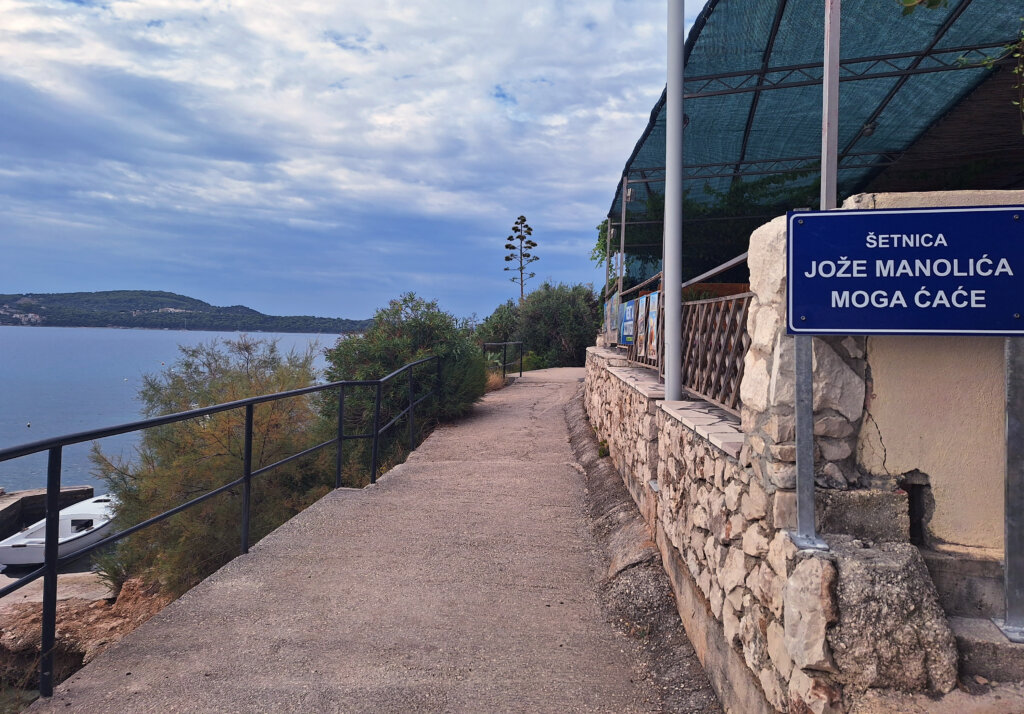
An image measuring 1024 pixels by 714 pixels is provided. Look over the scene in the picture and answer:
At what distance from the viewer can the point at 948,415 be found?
1.87 metres

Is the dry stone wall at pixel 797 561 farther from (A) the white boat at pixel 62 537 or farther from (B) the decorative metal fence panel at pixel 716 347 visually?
(A) the white boat at pixel 62 537

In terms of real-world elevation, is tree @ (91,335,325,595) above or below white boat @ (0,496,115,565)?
above

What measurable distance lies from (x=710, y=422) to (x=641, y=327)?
3.07 meters

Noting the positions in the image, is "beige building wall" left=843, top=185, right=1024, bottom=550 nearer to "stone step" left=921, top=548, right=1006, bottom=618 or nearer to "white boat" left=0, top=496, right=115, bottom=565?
"stone step" left=921, top=548, right=1006, bottom=618

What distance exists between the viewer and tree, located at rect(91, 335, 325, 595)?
7.29 meters

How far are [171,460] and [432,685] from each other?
6658 millimetres

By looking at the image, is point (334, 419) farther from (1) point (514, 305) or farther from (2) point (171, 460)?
(1) point (514, 305)

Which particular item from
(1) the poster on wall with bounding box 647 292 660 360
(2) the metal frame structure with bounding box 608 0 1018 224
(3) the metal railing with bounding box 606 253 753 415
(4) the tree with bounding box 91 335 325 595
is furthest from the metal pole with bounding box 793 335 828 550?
(4) the tree with bounding box 91 335 325 595

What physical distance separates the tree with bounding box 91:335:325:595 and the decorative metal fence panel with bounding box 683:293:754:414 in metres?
5.51

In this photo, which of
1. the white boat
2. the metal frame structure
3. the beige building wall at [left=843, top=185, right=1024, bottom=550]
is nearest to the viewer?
the beige building wall at [left=843, top=185, right=1024, bottom=550]

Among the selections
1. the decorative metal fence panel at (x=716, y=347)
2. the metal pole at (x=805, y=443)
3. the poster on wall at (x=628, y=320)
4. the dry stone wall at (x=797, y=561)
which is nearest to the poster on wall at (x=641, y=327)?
the poster on wall at (x=628, y=320)

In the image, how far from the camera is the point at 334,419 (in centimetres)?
958

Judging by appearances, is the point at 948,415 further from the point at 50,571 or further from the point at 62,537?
the point at 62,537

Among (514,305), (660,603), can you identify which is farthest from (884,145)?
(514,305)
